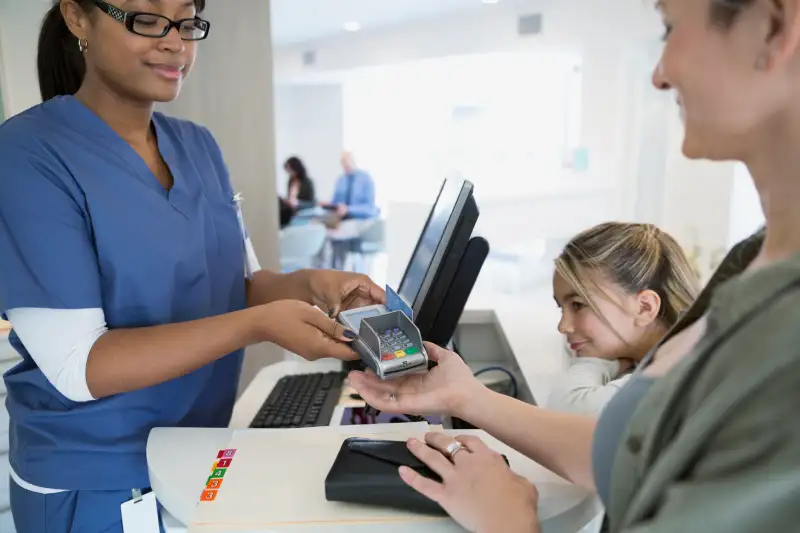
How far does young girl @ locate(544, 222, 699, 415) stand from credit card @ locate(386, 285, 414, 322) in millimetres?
395

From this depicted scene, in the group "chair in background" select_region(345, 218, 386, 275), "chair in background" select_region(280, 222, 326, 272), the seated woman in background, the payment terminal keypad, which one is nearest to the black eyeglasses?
the payment terminal keypad

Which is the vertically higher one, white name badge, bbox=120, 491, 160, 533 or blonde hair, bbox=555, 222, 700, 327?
blonde hair, bbox=555, 222, 700, 327

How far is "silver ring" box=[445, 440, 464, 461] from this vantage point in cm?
73

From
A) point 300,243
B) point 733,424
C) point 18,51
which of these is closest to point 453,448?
point 733,424

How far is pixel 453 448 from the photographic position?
2.42 feet

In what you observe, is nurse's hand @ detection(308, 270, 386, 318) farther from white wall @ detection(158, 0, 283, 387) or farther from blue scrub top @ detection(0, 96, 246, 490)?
A: white wall @ detection(158, 0, 283, 387)

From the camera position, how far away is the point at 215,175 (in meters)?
1.15

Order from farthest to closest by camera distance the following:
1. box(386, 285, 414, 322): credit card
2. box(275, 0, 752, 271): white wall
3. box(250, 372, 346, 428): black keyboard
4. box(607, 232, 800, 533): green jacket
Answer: box(275, 0, 752, 271): white wall < box(250, 372, 346, 428): black keyboard < box(386, 285, 414, 322): credit card < box(607, 232, 800, 533): green jacket

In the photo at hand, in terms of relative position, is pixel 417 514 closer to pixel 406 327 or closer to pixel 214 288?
pixel 406 327

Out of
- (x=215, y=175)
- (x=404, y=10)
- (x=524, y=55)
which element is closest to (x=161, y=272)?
(x=215, y=175)

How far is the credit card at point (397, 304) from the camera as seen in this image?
88 centimetres

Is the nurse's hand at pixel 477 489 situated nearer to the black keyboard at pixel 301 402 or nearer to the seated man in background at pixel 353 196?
the black keyboard at pixel 301 402

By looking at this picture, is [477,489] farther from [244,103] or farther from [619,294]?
[244,103]

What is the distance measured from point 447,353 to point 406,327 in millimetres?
123
